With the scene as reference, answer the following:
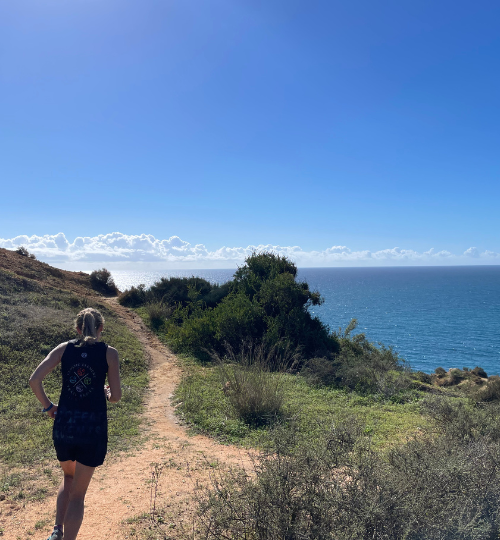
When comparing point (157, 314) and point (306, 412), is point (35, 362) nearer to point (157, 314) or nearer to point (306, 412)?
point (306, 412)

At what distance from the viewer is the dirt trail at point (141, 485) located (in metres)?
3.75

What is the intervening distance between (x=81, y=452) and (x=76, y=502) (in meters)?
0.45

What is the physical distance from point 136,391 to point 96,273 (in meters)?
20.2

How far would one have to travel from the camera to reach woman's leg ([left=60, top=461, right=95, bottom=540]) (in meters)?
3.10

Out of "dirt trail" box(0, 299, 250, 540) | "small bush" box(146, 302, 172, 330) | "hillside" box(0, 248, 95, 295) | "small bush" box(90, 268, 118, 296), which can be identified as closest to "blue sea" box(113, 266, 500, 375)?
"small bush" box(90, 268, 118, 296)

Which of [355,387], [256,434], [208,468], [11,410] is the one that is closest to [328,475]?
[208,468]

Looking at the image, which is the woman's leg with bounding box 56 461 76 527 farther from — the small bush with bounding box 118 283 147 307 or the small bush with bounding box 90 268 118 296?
the small bush with bounding box 90 268 118 296

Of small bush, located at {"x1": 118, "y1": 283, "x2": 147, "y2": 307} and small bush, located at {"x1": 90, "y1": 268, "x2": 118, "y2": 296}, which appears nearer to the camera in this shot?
small bush, located at {"x1": 118, "y1": 283, "x2": 147, "y2": 307}

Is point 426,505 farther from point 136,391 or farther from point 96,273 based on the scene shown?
point 96,273

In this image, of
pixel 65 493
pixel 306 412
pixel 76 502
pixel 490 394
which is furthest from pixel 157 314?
pixel 76 502

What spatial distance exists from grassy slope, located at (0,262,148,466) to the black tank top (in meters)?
2.95

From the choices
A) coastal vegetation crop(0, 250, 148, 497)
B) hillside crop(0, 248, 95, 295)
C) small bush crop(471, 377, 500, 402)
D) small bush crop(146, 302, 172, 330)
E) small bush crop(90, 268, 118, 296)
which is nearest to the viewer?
coastal vegetation crop(0, 250, 148, 497)

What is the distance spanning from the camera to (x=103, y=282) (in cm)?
2731

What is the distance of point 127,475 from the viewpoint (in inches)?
195
